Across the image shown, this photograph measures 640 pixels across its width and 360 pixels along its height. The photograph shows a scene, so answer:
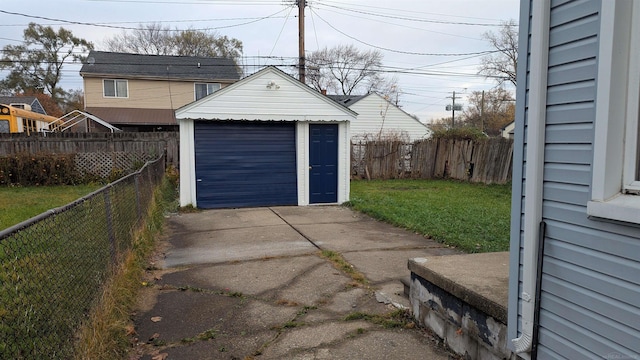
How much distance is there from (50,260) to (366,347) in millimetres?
2503

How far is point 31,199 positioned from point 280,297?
9.05m

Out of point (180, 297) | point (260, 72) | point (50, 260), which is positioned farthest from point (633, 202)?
point (260, 72)

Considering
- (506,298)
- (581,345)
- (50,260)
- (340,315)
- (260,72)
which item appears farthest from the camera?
(260,72)

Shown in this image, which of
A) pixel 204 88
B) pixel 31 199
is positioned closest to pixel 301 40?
pixel 31 199

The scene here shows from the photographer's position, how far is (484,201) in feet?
36.1

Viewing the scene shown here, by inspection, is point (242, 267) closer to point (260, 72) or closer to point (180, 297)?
point (180, 297)

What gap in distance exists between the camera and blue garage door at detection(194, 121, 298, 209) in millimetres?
10016

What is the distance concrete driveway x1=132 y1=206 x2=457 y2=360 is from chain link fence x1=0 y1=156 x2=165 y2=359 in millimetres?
624

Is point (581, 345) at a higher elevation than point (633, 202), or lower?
lower

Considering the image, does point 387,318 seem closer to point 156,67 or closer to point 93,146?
point 93,146

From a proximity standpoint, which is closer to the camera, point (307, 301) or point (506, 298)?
point (506, 298)

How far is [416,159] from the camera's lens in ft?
57.2

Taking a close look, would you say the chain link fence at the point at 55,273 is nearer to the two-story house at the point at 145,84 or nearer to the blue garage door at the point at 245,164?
the blue garage door at the point at 245,164

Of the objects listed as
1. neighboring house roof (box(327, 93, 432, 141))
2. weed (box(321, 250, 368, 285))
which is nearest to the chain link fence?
weed (box(321, 250, 368, 285))
